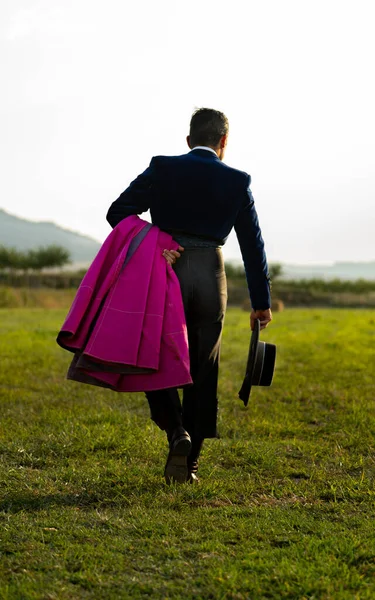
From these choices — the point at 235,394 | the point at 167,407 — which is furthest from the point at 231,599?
the point at 235,394

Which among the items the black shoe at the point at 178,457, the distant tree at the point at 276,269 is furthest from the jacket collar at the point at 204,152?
the distant tree at the point at 276,269

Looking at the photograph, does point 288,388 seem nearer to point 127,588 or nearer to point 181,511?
point 181,511

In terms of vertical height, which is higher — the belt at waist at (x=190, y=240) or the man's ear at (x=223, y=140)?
the man's ear at (x=223, y=140)

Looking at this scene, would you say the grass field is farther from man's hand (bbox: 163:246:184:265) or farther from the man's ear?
the man's ear

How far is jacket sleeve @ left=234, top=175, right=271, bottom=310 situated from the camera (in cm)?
497

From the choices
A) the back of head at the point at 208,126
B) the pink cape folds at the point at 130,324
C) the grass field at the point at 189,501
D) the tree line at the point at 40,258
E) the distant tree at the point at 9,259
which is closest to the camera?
the grass field at the point at 189,501

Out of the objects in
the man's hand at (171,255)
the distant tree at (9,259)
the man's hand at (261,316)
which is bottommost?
the distant tree at (9,259)

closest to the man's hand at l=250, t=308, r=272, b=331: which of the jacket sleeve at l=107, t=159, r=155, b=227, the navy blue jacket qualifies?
the navy blue jacket

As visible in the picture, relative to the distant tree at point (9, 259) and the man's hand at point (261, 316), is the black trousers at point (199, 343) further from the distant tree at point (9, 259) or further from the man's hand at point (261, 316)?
the distant tree at point (9, 259)

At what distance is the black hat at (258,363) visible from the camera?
4973 millimetres

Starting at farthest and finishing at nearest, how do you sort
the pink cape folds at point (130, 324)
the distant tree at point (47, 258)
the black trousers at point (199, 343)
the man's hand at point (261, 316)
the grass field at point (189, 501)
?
the distant tree at point (47, 258) < the man's hand at point (261, 316) < the black trousers at point (199, 343) < the pink cape folds at point (130, 324) < the grass field at point (189, 501)

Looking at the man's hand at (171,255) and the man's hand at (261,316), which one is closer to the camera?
the man's hand at (171,255)

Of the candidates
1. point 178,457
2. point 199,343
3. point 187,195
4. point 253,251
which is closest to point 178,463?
point 178,457

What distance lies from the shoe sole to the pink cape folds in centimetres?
34
